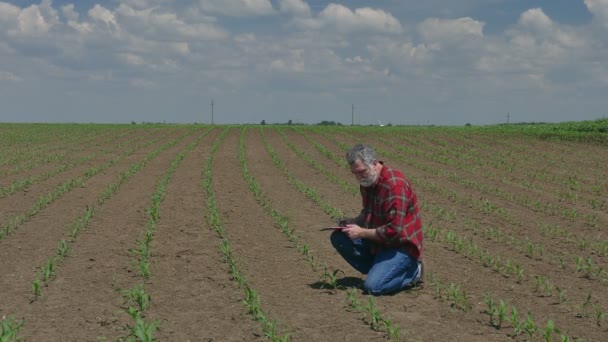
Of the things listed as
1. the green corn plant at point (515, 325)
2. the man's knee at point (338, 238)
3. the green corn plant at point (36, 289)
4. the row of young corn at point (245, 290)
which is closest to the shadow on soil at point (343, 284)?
the man's knee at point (338, 238)

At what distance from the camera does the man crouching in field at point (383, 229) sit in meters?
7.22

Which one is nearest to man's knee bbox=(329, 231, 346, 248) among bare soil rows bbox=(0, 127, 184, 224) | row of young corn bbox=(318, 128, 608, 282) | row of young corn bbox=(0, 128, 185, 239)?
row of young corn bbox=(318, 128, 608, 282)

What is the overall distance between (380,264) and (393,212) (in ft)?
2.01

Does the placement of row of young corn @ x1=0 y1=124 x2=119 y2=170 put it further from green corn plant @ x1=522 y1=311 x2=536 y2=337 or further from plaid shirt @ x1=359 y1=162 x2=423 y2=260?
green corn plant @ x1=522 y1=311 x2=536 y2=337

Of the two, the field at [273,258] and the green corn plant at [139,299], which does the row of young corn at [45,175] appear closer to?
the field at [273,258]

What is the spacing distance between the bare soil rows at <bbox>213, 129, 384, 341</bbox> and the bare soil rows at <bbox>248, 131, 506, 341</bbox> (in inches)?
15.0

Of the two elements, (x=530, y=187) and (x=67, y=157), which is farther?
(x=67, y=157)

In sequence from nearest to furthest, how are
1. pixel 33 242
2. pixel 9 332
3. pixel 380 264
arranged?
pixel 9 332, pixel 380 264, pixel 33 242

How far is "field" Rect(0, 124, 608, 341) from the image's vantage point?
6711 mm

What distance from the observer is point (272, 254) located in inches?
399

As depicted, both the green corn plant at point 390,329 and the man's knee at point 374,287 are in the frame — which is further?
the man's knee at point 374,287

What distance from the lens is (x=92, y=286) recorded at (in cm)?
820

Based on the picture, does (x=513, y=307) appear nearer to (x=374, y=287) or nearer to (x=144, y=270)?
(x=374, y=287)


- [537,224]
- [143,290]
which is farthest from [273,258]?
[537,224]
